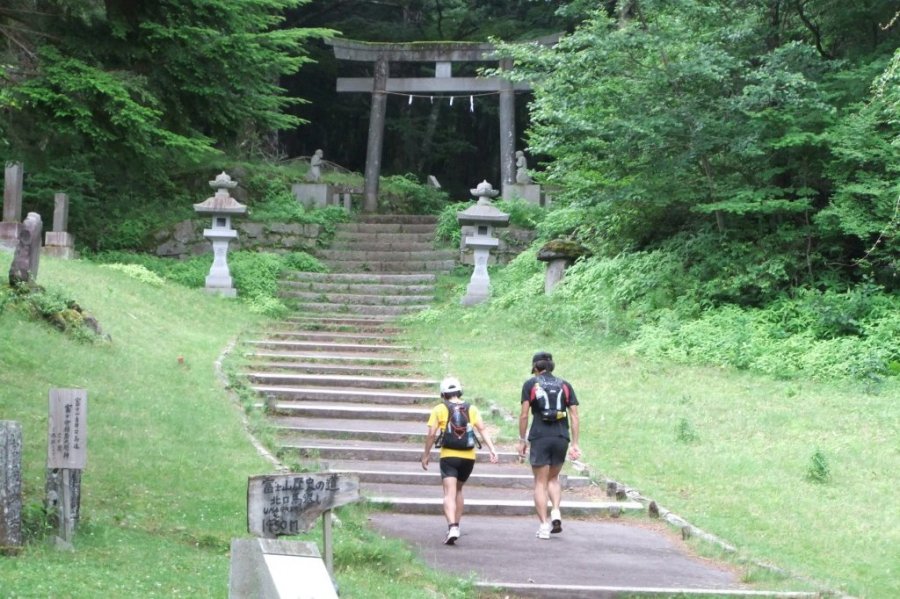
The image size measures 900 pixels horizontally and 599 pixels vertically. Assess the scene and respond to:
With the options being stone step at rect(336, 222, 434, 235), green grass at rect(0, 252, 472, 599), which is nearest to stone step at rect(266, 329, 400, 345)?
green grass at rect(0, 252, 472, 599)

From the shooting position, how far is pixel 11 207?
72.5ft

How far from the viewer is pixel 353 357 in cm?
1825

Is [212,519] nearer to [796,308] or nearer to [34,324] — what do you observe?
[34,324]

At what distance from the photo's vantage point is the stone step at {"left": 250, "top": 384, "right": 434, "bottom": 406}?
611 inches

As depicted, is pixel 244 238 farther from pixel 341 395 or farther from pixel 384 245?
pixel 341 395

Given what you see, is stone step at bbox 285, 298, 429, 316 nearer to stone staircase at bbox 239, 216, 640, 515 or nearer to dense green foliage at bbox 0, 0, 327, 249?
stone staircase at bbox 239, 216, 640, 515

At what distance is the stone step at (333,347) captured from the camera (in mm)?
18766

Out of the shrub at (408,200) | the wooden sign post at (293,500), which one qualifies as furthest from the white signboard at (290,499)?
the shrub at (408,200)

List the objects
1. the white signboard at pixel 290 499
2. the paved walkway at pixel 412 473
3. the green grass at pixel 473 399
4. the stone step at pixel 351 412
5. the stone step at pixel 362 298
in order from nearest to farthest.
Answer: the white signboard at pixel 290 499
the green grass at pixel 473 399
the paved walkway at pixel 412 473
the stone step at pixel 351 412
the stone step at pixel 362 298

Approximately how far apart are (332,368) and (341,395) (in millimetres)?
1718

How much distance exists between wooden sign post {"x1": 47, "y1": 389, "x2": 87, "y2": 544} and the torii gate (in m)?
21.3

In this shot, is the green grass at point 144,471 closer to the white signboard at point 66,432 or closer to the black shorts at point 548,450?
the white signboard at point 66,432

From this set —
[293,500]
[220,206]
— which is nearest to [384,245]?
[220,206]

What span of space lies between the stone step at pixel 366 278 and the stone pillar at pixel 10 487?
16542mm
